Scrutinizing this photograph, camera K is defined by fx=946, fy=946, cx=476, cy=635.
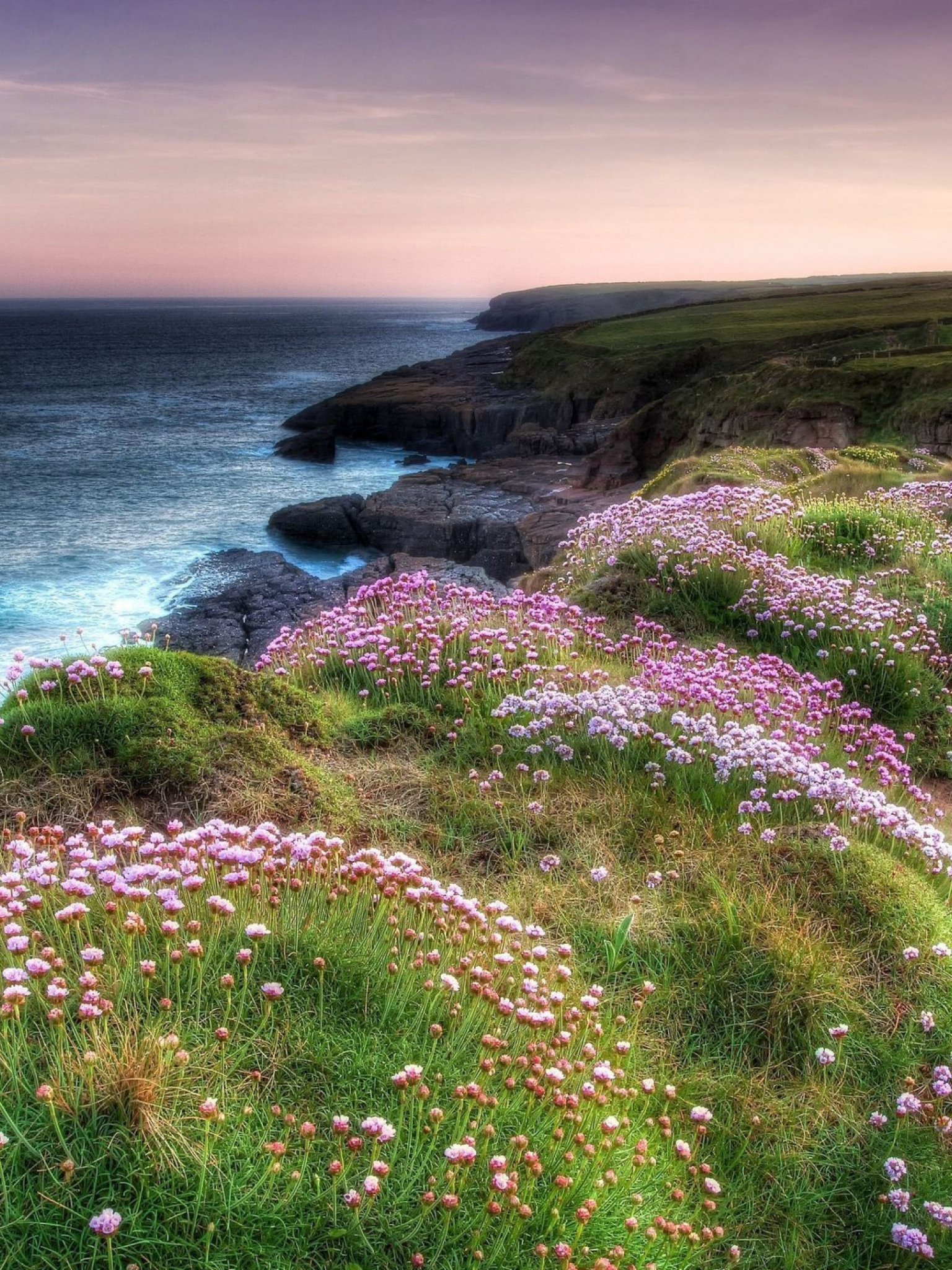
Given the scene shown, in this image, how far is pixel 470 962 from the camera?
12.2 ft

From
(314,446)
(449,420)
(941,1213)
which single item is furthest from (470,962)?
(449,420)

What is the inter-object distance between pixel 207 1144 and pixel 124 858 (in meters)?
2.46

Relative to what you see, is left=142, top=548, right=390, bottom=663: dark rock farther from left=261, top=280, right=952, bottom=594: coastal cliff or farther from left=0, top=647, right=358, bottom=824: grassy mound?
left=0, top=647, right=358, bottom=824: grassy mound

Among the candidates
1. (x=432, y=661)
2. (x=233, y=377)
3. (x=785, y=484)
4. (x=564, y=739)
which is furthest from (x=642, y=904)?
(x=233, y=377)

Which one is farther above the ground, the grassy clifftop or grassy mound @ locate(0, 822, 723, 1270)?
the grassy clifftop

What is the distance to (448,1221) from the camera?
2.77m

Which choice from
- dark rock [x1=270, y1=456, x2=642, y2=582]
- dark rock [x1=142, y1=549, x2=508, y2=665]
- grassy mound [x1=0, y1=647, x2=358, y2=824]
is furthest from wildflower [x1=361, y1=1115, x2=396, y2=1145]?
dark rock [x1=270, y1=456, x2=642, y2=582]

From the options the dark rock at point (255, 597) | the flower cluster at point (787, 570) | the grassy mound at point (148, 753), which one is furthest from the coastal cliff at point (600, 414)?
the grassy mound at point (148, 753)

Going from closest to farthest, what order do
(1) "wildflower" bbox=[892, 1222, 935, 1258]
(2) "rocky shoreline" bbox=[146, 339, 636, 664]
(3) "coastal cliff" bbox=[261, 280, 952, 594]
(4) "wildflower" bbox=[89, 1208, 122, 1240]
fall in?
(4) "wildflower" bbox=[89, 1208, 122, 1240]
(1) "wildflower" bbox=[892, 1222, 935, 1258]
(2) "rocky shoreline" bbox=[146, 339, 636, 664]
(3) "coastal cliff" bbox=[261, 280, 952, 594]

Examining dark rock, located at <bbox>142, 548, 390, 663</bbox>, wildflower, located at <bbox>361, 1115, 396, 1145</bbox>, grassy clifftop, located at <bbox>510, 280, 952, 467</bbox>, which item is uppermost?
grassy clifftop, located at <bbox>510, 280, 952, 467</bbox>

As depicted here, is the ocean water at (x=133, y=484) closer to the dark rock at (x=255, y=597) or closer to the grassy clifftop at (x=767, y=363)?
the dark rock at (x=255, y=597)

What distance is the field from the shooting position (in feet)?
9.07

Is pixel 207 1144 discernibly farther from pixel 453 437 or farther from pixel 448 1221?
pixel 453 437

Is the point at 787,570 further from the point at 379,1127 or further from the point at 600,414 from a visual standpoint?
the point at 600,414
